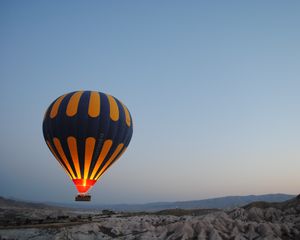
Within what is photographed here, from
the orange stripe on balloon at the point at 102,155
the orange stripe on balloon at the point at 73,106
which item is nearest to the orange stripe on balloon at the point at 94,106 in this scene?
the orange stripe on balloon at the point at 73,106

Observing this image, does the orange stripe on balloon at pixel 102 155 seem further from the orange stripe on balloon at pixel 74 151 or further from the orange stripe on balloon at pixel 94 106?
the orange stripe on balloon at pixel 94 106

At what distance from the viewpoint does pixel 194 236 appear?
30922mm

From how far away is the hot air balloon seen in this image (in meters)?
42.4

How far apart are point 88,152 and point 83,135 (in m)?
2.11

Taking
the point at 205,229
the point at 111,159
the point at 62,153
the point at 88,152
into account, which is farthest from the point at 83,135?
the point at 205,229

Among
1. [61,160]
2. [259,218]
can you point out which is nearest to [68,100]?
[61,160]

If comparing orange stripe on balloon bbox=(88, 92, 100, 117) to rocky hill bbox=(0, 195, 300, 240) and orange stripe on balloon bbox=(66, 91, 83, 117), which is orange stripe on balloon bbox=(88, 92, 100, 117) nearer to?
orange stripe on balloon bbox=(66, 91, 83, 117)

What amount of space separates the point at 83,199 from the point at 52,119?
10.4m

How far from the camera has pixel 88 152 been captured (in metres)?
42.5

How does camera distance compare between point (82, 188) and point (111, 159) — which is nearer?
point (82, 188)

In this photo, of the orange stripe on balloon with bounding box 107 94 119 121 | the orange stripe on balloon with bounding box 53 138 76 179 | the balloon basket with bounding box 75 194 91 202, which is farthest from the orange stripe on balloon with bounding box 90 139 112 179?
the orange stripe on balloon with bounding box 107 94 119 121

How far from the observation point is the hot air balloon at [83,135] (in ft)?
139

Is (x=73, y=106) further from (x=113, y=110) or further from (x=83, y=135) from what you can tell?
(x=113, y=110)

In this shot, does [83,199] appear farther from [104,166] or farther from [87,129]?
[87,129]
